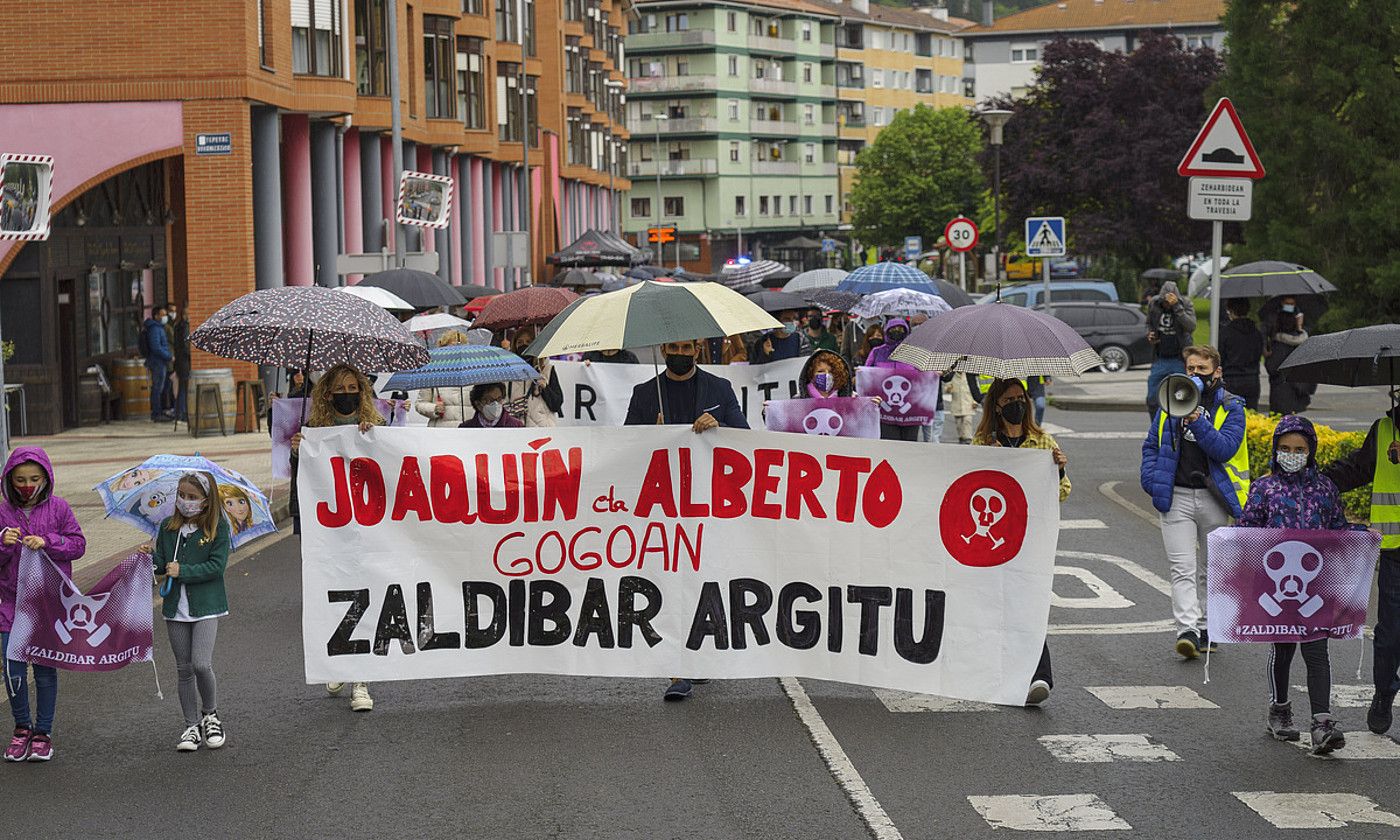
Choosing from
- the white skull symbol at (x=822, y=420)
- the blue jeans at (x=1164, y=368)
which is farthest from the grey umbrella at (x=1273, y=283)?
the white skull symbol at (x=822, y=420)

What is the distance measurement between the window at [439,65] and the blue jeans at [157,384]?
752 inches

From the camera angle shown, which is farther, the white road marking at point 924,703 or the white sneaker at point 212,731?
the white road marking at point 924,703

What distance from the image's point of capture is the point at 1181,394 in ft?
34.1

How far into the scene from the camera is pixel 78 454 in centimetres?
2386

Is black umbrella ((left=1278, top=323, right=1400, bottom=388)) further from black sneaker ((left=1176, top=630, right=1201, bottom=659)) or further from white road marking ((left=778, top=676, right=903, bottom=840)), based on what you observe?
white road marking ((left=778, top=676, right=903, bottom=840))

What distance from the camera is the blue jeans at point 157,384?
29.6 m

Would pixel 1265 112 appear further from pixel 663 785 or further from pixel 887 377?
pixel 663 785

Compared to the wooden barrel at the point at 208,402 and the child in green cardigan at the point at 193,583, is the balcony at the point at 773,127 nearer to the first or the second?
the wooden barrel at the point at 208,402

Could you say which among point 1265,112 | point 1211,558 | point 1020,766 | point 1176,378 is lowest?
point 1020,766

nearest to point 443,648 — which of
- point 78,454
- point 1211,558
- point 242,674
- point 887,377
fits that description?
point 242,674

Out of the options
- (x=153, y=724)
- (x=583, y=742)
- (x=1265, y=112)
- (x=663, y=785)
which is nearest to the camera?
(x=663, y=785)

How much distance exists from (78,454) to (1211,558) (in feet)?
59.3

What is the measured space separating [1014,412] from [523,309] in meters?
8.68

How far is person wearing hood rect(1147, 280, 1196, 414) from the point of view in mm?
16875
